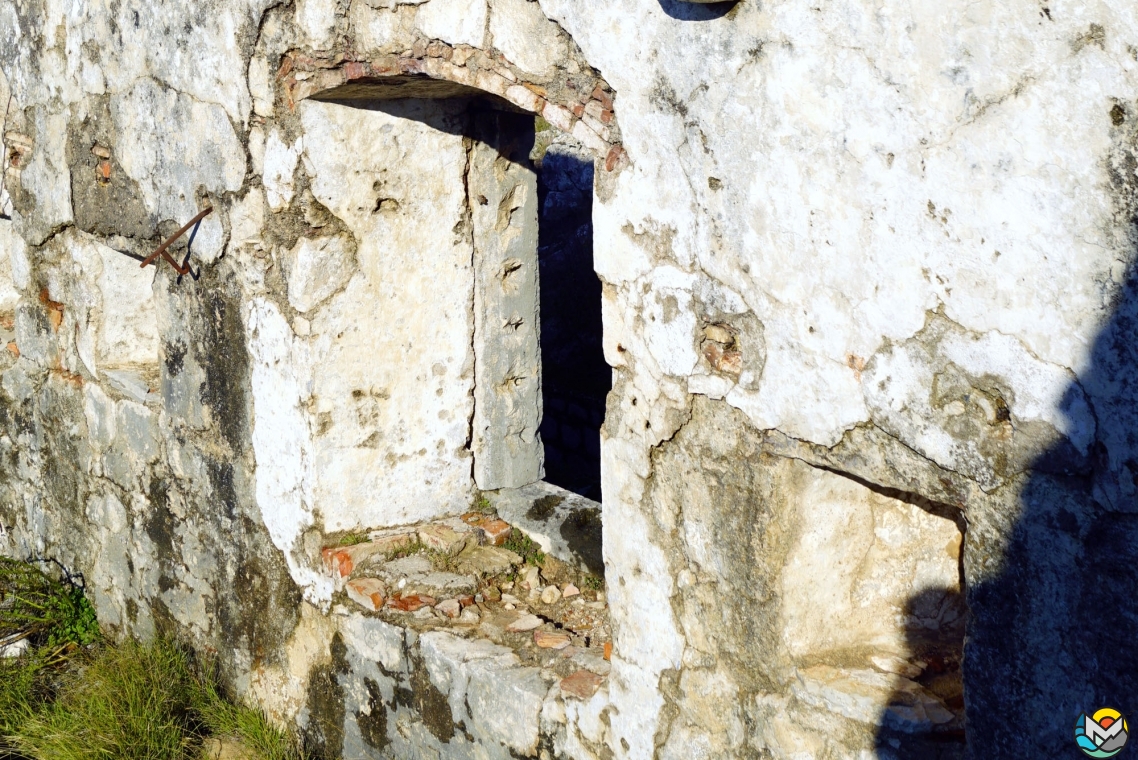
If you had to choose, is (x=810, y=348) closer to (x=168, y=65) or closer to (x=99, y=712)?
(x=168, y=65)

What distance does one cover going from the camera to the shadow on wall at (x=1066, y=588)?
1.65 metres

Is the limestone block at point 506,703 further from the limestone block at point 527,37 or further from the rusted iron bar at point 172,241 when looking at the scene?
the rusted iron bar at point 172,241

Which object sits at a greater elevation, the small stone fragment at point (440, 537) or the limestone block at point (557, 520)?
the limestone block at point (557, 520)

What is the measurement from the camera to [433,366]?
11.0ft

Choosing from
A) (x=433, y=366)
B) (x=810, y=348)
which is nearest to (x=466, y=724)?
(x=433, y=366)

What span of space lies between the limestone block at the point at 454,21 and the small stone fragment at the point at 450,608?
1442mm

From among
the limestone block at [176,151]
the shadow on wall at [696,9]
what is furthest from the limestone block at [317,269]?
the shadow on wall at [696,9]

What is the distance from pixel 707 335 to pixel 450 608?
1.25 metres

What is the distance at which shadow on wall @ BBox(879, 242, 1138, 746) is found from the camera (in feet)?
5.41

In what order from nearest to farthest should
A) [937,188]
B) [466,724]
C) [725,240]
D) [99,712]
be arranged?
[937,188] → [725,240] → [466,724] → [99,712]

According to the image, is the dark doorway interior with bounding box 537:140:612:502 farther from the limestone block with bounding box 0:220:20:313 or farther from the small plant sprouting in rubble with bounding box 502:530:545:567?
the limestone block with bounding box 0:220:20:313

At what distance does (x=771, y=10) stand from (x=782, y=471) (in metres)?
0.82

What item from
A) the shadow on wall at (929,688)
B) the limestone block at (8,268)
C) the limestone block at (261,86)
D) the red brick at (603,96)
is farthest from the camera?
the limestone block at (8,268)

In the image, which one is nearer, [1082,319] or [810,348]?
[1082,319]
